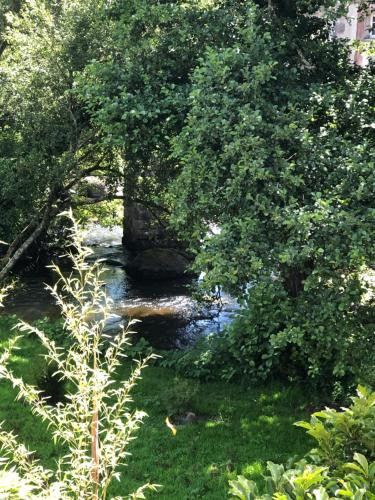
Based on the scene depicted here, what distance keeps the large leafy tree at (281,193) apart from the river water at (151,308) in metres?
4.39

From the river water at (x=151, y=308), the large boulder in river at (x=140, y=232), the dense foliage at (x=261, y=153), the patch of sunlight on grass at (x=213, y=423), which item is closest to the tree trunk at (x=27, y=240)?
the river water at (x=151, y=308)

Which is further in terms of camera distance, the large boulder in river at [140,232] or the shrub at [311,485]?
the large boulder in river at [140,232]

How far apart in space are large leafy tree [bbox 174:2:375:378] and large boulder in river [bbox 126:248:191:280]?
9421 millimetres

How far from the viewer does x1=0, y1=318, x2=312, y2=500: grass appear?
630 cm

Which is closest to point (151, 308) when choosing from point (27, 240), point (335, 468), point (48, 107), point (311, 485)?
point (27, 240)

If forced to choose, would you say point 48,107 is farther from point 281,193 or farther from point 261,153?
point 281,193

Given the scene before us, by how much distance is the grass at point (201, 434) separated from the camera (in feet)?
20.7

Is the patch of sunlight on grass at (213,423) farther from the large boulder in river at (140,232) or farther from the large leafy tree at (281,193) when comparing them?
the large boulder in river at (140,232)

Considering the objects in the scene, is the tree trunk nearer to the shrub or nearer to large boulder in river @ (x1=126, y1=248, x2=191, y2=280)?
large boulder in river @ (x1=126, y1=248, x2=191, y2=280)

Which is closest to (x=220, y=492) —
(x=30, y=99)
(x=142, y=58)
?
(x=142, y=58)

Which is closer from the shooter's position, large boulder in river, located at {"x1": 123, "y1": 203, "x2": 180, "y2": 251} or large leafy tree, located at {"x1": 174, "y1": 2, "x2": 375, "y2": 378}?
large leafy tree, located at {"x1": 174, "y1": 2, "x2": 375, "y2": 378}

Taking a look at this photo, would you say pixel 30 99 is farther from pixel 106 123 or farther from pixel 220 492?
pixel 220 492

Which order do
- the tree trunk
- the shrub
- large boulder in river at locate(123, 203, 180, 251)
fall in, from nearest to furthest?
the shrub → the tree trunk → large boulder in river at locate(123, 203, 180, 251)

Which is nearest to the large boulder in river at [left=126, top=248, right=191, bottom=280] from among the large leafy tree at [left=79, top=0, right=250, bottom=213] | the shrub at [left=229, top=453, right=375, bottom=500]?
the large leafy tree at [left=79, top=0, right=250, bottom=213]
